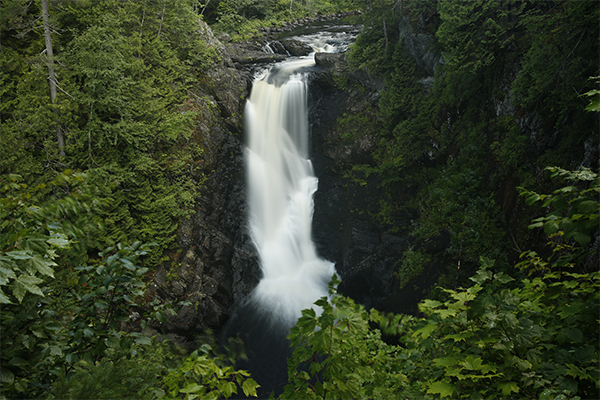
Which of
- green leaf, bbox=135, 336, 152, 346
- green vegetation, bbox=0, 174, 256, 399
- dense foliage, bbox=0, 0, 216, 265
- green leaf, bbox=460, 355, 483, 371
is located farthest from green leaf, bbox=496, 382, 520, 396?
Result: dense foliage, bbox=0, 0, 216, 265

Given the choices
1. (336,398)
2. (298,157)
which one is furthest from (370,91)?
(336,398)

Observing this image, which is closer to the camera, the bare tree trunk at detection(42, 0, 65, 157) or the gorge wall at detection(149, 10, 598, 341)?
the bare tree trunk at detection(42, 0, 65, 157)

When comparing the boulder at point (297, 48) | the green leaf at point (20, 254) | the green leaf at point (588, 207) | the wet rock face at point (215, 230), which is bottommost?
the wet rock face at point (215, 230)

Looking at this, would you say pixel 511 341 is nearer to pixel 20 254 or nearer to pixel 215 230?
pixel 20 254

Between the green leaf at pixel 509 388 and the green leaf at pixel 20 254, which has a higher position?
the green leaf at pixel 20 254

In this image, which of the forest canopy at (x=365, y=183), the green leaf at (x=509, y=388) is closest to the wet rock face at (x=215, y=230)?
the forest canopy at (x=365, y=183)

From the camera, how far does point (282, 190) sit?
14.2m

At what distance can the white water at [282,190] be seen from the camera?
1230 cm

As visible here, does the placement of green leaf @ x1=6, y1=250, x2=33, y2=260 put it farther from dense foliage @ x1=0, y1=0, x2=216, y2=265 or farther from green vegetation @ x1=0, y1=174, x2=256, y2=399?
dense foliage @ x1=0, y1=0, x2=216, y2=265

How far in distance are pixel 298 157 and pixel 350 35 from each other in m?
11.8

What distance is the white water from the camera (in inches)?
484

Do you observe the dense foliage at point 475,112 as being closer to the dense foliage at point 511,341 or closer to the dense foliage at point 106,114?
the dense foliage at point 511,341

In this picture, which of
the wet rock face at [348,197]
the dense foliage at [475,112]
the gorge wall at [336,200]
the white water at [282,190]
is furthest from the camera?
the white water at [282,190]

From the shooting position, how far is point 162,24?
41.7 feet
